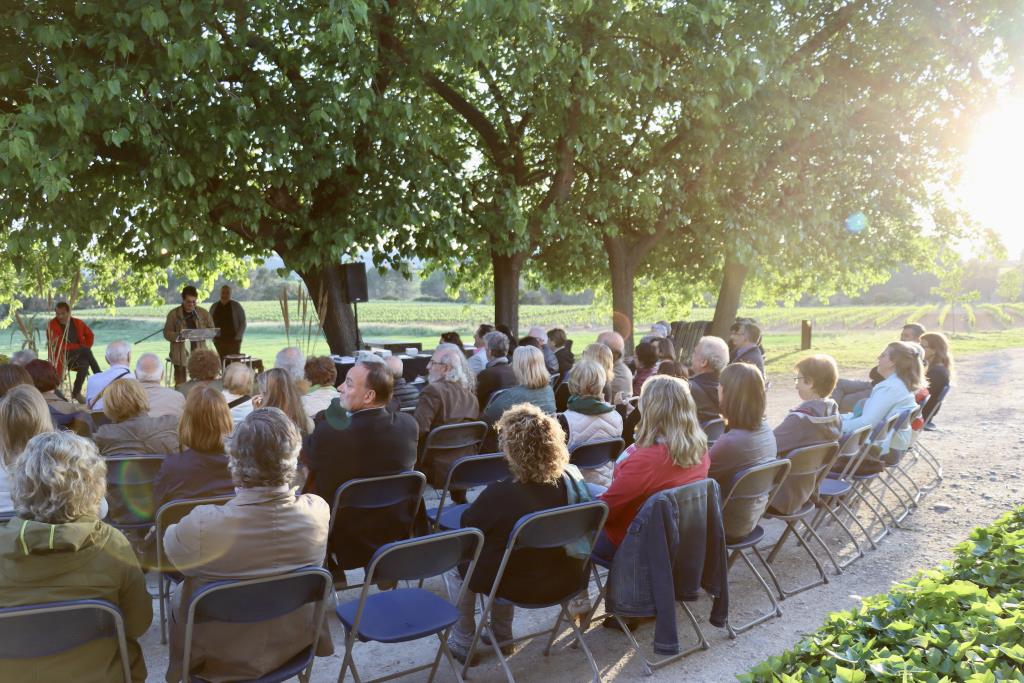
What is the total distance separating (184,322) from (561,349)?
644 centimetres

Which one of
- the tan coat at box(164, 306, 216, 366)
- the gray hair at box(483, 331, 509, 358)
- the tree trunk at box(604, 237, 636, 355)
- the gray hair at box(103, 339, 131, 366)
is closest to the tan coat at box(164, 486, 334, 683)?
the gray hair at box(103, 339, 131, 366)

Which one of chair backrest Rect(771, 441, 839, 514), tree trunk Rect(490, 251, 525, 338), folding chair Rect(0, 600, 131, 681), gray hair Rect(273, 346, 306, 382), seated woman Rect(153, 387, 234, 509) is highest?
tree trunk Rect(490, 251, 525, 338)

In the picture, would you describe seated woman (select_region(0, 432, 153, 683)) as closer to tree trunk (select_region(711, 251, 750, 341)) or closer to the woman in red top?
the woman in red top

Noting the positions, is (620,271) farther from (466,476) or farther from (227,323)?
(466,476)

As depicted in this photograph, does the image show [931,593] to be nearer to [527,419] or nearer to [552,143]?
[527,419]

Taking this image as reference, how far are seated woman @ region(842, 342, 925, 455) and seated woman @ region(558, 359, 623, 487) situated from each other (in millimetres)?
1886

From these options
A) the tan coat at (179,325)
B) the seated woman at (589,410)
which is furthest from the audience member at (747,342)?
the tan coat at (179,325)

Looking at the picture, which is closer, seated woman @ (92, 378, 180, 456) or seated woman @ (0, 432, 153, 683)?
seated woman @ (0, 432, 153, 683)

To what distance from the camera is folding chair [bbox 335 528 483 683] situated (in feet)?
9.61

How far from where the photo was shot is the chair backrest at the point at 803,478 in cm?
446

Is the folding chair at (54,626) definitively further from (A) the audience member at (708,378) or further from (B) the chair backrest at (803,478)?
(A) the audience member at (708,378)

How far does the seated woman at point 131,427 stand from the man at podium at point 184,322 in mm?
7542

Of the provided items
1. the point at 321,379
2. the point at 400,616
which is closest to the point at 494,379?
the point at 321,379

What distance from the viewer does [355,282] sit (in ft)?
37.3
